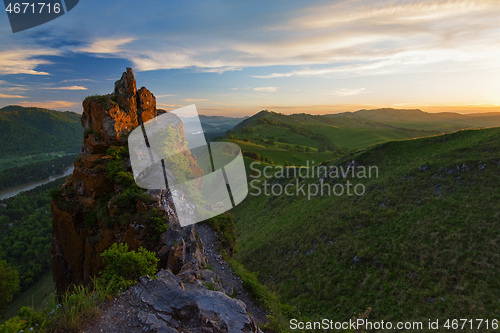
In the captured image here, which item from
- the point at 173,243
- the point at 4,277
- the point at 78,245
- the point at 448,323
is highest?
the point at 173,243

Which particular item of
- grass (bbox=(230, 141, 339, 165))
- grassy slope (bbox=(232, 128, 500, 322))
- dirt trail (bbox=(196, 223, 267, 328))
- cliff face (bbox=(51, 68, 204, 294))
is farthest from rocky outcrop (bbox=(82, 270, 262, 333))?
grass (bbox=(230, 141, 339, 165))

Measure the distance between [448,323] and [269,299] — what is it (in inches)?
405

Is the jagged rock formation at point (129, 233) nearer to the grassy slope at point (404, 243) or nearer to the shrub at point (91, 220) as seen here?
the shrub at point (91, 220)

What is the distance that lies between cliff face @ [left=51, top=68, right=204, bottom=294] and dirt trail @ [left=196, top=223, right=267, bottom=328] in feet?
7.73

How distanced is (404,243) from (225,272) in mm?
15416

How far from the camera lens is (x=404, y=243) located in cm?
1780

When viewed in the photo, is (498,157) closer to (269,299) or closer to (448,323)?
(448,323)

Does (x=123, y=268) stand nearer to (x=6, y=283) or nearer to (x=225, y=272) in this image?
(x=225, y=272)

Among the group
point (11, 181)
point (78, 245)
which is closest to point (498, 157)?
point (78, 245)

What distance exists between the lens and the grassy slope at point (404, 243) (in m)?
13.9

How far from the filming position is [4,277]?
21234mm

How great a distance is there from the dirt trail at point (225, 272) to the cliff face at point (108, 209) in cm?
235

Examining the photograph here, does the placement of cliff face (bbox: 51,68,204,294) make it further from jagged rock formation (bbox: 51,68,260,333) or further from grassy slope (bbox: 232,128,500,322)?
grassy slope (bbox: 232,128,500,322)

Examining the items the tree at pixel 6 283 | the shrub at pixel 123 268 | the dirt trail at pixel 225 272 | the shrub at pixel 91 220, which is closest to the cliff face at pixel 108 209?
the shrub at pixel 91 220
